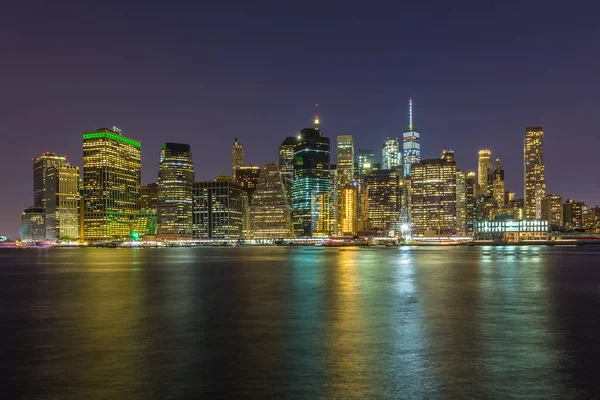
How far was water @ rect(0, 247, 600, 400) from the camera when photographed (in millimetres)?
19938

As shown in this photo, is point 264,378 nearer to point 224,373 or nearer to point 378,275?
point 224,373

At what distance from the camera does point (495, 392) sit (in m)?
19.0

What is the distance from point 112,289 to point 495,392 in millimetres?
46574

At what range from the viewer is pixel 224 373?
72.6 ft

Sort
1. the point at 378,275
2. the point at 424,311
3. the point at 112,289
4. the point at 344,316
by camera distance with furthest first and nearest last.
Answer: the point at 378,275 < the point at 112,289 < the point at 424,311 < the point at 344,316

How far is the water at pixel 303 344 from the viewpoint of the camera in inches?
785

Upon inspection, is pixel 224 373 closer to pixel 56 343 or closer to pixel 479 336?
pixel 56 343

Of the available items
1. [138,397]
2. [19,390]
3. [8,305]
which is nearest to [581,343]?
[138,397]

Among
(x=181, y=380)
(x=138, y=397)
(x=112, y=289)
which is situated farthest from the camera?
(x=112, y=289)

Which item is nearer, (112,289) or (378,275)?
(112,289)

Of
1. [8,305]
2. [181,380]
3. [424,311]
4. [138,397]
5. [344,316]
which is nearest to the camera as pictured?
[138,397]

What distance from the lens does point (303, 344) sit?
2780 centimetres

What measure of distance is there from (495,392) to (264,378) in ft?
27.3

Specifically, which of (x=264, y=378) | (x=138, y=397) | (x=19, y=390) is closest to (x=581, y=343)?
(x=264, y=378)
